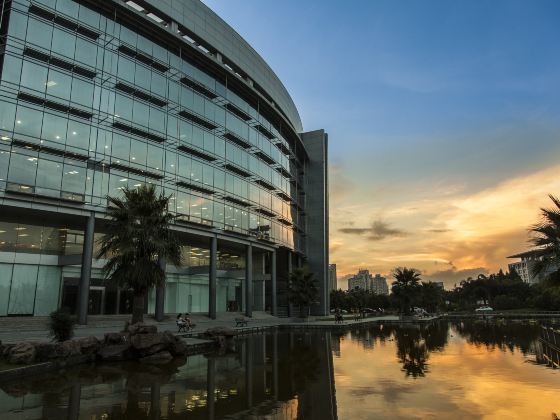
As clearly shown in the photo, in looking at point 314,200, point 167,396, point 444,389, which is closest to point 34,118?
point 167,396

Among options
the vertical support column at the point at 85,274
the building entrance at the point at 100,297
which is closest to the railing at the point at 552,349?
the vertical support column at the point at 85,274

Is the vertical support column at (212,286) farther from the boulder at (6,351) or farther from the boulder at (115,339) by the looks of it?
the boulder at (6,351)

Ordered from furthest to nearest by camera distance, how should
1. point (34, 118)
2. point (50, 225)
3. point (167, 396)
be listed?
point (50, 225) < point (34, 118) < point (167, 396)

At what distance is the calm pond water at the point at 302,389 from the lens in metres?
11.6

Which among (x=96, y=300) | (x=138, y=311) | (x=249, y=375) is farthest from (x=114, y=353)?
(x=96, y=300)

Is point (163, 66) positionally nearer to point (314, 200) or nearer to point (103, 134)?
point (103, 134)

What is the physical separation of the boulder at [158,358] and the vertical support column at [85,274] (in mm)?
18386

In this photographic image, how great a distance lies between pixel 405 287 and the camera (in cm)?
7738

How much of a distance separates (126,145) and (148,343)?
28.0 metres

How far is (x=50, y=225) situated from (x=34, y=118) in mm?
10409

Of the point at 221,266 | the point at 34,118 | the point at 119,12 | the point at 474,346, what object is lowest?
the point at 474,346

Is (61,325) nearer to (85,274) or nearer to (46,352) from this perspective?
(46,352)

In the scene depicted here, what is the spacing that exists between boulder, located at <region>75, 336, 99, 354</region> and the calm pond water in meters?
1.65

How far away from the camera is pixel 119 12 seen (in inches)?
1795
